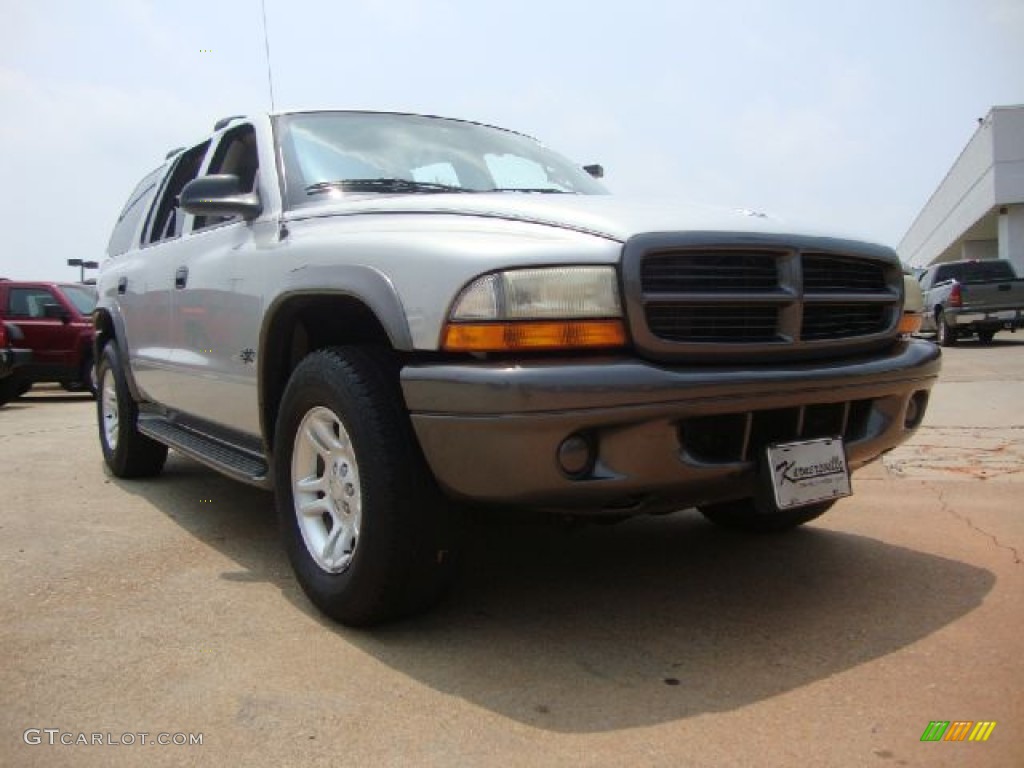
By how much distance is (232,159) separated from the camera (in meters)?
4.16

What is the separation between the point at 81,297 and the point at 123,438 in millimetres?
8428

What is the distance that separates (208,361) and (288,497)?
1.07 metres

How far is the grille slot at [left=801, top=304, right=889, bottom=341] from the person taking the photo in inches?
109

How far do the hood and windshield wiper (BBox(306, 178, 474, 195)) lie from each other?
263 mm

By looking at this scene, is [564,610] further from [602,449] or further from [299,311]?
[299,311]

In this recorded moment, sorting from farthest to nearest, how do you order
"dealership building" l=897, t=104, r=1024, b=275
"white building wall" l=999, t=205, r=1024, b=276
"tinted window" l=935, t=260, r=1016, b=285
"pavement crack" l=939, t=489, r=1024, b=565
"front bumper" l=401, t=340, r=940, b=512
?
"white building wall" l=999, t=205, r=1024, b=276
"dealership building" l=897, t=104, r=1024, b=275
"tinted window" l=935, t=260, r=1016, b=285
"pavement crack" l=939, t=489, r=1024, b=565
"front bumper" l=401, t=340, r=940, b=512


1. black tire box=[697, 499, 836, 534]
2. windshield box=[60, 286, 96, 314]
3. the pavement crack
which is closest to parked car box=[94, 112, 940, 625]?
black tire box=[697, 499, 836, 534]

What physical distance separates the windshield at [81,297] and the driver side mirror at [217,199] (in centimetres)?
990

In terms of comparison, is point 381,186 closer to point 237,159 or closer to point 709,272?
point 237,159

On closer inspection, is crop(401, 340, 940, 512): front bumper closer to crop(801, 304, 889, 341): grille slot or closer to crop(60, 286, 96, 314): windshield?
crop(801, 304, 889, 341): grille slot

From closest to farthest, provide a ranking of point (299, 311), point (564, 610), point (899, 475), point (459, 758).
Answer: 1. point (459, 758)
2. point (564, 610)
3. point (299, 311)
4. point (899, 475)

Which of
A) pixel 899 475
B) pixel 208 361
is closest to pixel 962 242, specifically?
pixel 899 475

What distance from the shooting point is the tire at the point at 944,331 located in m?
16.4

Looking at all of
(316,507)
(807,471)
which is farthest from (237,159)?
(807,471)
